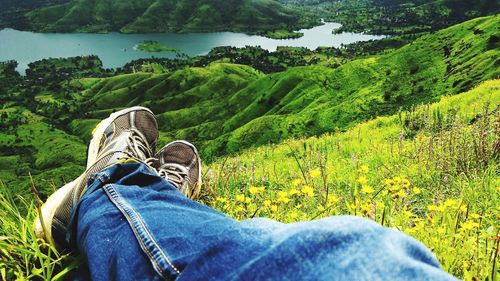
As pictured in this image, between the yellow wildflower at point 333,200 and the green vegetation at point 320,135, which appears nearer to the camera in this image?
the green vegetation at point 320,135

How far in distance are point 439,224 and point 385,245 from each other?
203 cm

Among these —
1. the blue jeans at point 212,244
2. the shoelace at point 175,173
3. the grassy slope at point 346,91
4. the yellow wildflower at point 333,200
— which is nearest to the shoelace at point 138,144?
the shoelace at point 175,173

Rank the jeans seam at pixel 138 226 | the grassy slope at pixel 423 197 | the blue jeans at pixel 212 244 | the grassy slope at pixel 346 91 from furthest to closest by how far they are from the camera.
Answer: the grassy slope at pixel 346 91, the grassy slope at pixel 423 197, the jeans seam at pixel 138 226, the blue jeans at pixel 212 244

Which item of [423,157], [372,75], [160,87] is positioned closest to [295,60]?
[160,87]

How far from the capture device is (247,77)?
158625 millimetres

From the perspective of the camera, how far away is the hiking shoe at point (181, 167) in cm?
436

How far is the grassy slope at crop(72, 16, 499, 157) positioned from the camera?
207 ft

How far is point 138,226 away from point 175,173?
237 centimetres

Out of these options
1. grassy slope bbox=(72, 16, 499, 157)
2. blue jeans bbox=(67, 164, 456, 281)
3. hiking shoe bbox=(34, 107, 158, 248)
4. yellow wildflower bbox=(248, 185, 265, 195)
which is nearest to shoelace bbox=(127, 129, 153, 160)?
hiking shoe bbox=(34, 107, 158, 248)

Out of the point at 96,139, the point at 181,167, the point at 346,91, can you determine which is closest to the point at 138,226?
the point at 181,167

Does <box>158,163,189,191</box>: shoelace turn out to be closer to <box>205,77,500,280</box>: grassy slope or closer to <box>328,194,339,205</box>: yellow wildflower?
<box>205,77,500,280</box>: grassy slope

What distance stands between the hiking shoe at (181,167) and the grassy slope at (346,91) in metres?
37.9

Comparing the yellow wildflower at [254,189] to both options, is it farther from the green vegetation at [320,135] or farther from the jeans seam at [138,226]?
the jeans seam at [138,226]

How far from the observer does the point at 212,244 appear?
1650mm
